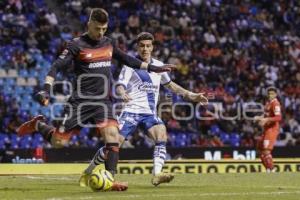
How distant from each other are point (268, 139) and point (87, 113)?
31.4 ft

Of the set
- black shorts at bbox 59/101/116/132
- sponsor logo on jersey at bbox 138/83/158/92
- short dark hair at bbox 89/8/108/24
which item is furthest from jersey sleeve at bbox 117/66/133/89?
short dark hair at bbox 89/8/108/24

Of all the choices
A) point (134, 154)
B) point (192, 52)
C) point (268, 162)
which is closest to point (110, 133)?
point (268, 162)

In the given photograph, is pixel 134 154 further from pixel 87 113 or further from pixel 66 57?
pixel 66 57

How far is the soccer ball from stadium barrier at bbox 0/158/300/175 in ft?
32.2

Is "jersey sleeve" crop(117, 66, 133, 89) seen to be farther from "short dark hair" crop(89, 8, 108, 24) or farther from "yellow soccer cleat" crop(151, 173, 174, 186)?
"short dark hair" crop(89, 8, 108, 24)

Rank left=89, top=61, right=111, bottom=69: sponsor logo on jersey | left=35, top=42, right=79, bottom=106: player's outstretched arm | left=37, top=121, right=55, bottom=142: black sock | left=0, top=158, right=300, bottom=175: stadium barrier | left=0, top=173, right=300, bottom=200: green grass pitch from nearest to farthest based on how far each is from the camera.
Result: left=0, top=173, right=300, bottom=200: green grass pitch < left=35, top=42, right=79, bottom=106: player's outstretched arm < left=89, top=61, right=111, bottom=69: sponsor logo on jersey < left=37, top=121, right=55, bottom=142: black sock < left=0, top=158, right=300, bottom=175: stadium barrier

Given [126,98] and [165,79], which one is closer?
[126,98]

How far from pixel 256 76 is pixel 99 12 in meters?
19.5

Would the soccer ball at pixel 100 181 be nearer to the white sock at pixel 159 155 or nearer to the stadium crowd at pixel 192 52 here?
the white sock at pixel 159 155

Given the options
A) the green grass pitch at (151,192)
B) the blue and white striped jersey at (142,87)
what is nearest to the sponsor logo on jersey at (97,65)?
the green grass pitch at (151,192)

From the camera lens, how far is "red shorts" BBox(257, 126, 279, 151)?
65.6 feet

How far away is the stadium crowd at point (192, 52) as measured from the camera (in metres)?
26.2

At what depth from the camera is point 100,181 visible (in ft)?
35.8

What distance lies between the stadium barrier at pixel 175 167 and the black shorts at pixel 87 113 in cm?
935
